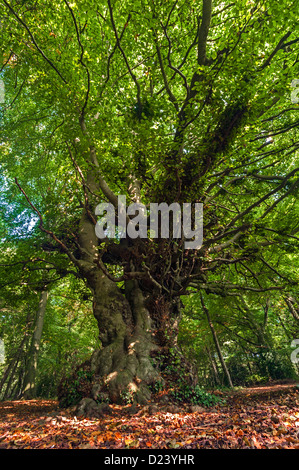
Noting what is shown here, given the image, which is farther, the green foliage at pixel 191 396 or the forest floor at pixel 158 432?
the green foliage at pixel 191 396

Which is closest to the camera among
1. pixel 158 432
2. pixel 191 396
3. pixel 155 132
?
pixel 158 432

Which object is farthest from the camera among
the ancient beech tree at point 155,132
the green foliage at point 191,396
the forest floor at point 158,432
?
the green foliage at point 191,396

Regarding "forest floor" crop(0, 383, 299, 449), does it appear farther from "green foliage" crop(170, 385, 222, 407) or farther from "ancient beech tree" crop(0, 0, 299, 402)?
"ancient beech tree" crop(0, 0, 299, 402)

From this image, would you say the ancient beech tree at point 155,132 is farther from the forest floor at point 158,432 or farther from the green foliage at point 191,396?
the forest floor at point 158,432


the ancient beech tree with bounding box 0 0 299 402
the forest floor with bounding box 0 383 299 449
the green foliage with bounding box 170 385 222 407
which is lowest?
the green foliage with bounding box 170 385 222 407

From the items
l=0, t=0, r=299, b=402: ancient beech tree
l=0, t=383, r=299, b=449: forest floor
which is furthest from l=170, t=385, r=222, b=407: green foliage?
l=0, t=383, r=299, b=449: forest floor

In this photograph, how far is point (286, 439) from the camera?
226 cm

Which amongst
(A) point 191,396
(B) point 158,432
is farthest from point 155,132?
(A) point 191,396

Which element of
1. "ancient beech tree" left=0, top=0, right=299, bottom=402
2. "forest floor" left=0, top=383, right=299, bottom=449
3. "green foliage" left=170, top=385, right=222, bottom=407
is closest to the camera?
"forest floor" left=0, top=383, right=299, bottom=449

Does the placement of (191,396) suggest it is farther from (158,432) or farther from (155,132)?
(155,132)

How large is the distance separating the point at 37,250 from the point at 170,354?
5.24m

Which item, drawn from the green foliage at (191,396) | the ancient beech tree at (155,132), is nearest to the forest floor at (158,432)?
the green foliage at (191,396)
